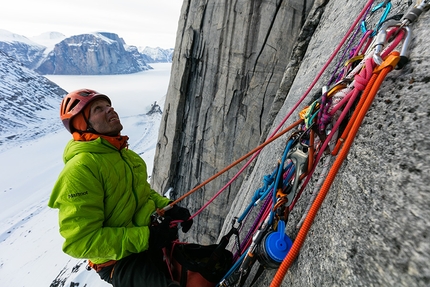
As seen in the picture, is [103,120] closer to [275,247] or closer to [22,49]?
[275,247]

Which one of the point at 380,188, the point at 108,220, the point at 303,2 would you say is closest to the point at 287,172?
the point at 380,188

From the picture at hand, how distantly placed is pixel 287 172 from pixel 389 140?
0.70 m

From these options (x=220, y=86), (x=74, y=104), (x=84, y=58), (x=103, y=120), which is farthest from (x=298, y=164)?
(x=84, y=58)

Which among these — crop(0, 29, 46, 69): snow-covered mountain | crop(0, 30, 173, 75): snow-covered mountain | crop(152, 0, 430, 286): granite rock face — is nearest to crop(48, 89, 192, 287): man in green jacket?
crop(152, 0, 430, 286): granite rock face

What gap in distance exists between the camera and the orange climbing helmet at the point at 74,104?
7.52 ft

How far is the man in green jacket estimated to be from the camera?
1.77 metres

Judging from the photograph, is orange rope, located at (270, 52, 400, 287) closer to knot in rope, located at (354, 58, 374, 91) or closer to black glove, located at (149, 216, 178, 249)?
knot in rope, located at (354, 58, 374, 91)

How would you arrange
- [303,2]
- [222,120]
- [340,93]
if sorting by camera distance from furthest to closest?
[222,120], [303,2], [340,93]

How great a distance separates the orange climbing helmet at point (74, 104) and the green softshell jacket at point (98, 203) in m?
0.30

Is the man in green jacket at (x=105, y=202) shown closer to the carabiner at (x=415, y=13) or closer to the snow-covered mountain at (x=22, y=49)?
the carabiner at (x=415, y=13)

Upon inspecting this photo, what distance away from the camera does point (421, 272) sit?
0.68 m

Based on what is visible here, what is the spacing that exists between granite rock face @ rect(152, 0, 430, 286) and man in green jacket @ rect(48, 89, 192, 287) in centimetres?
104

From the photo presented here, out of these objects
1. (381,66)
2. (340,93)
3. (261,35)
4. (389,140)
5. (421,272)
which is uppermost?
(261,35)

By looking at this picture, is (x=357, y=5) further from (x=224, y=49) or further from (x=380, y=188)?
(x=224, y=49)
